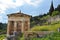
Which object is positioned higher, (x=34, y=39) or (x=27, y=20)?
(x=27, y=20)

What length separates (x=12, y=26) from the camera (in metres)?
32.8

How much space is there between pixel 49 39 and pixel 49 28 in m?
7.42

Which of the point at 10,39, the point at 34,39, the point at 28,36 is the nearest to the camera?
the point at 34,39

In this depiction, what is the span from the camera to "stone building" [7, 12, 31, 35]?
104ft

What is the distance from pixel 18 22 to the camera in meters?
32.6

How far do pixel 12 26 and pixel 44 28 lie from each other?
9.53 metres

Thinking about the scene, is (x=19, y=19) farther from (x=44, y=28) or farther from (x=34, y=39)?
(x=34, y=39)

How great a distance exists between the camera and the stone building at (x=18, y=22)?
31781 mm

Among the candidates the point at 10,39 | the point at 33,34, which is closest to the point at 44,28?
the point at 33,34

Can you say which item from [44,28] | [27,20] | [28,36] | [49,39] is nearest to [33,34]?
[28,36]

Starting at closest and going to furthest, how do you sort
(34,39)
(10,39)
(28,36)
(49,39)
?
(49,39) < (34,39) < (28,36) < (10,39)

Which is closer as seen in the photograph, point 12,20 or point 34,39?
point 34,39

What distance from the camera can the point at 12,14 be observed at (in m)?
31.6

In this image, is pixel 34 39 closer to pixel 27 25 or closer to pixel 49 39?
pixel 49 39
